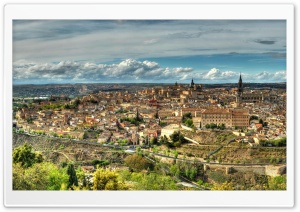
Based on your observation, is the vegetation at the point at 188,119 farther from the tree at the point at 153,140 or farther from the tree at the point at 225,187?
the tree at the point at 225,187

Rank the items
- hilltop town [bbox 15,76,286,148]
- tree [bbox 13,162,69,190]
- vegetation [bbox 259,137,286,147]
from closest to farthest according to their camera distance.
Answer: tree [bbox 13,162,69,190]
vegetation [bbox 259,137,286,147]
hilltop town [bbox 15,76,286,148]

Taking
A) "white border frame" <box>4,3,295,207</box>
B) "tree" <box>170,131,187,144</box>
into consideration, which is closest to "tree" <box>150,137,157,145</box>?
"tree" <box>170,131,187,144</box>

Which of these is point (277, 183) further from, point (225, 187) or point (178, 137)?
point (178, 137)

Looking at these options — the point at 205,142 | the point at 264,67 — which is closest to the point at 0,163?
the point at 205,142

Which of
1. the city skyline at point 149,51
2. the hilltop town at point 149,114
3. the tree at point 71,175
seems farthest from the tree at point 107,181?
the city skyline at point 149,51

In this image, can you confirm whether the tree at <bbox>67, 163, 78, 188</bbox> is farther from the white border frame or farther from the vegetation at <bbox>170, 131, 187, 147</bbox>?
the vegetation at <bbox>170, 131, 187, 147</bbox>
